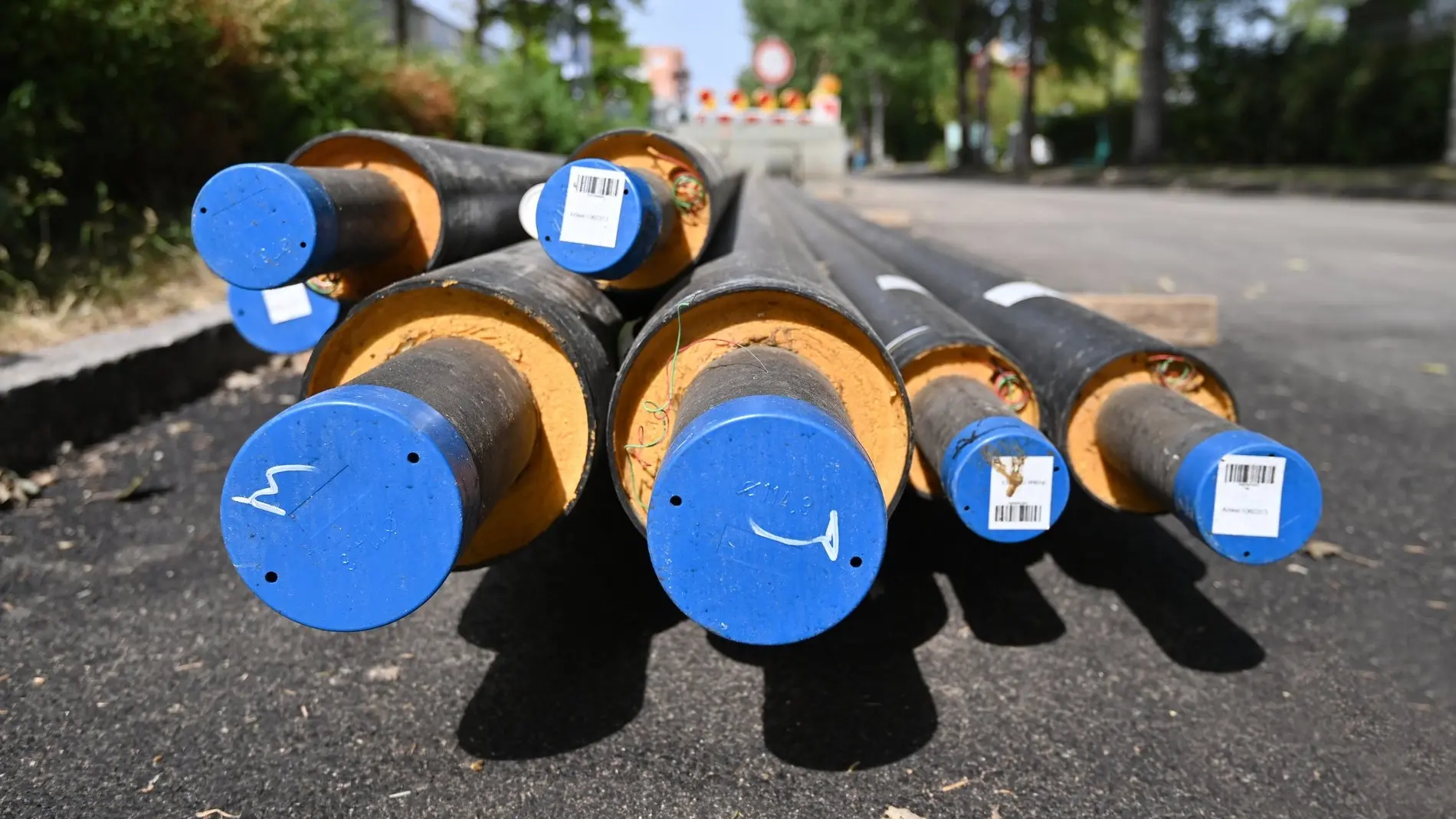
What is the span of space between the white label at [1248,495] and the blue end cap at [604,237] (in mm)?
1173

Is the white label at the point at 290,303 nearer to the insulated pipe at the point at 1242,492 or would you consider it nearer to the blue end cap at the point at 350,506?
the blue end cap at the point at 350,506

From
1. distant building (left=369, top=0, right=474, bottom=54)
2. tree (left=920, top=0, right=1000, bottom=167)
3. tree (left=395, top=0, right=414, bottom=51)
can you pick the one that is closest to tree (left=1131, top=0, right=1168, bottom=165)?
tree (left=920, top=0, right=1000, bottom=167)

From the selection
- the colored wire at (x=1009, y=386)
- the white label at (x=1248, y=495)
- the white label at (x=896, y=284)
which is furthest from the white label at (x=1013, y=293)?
the white label at (x=1248, y=495)

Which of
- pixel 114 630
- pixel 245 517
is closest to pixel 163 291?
pixel 114 630

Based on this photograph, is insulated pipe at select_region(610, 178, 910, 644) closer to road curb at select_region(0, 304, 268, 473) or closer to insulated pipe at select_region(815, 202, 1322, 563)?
insulated pipe at select_region(815, 202, 1322, 563)

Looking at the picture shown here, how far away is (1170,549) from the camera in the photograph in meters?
2.92

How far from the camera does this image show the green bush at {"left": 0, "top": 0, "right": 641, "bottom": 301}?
15.1 ft

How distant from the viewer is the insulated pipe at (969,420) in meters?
1.86

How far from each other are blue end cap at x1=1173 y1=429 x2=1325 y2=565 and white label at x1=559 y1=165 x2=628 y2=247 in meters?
1.19

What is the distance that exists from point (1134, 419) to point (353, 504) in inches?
60.4

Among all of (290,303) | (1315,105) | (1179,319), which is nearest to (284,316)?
(290,303)

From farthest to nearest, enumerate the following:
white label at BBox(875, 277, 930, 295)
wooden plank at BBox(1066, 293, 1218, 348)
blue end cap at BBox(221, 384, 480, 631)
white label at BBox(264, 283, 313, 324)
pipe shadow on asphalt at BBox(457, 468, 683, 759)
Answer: wooden plank at BBox(1066, 293, 1218, 348) < white label at BBox(875, 277, 930, 295) < white label at BBox(264, 283, 313, 324) < pipe shadow on asphalt at BBox(457, 468, 683, 759) < blue end cap at BBox(221, 384, 480, 631)

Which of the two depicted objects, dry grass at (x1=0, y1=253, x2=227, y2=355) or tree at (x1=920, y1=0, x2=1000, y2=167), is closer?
dry grass at (x1=0, y1=253, x2=227, y2=355)

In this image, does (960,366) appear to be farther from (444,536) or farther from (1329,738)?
(444,536)
